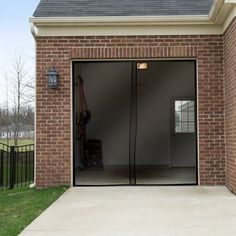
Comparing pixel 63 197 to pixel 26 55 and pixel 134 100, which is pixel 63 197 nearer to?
pixel 134 100

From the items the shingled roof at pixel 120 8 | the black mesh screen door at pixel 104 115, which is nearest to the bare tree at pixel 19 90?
the black mesh screen door at pixel 104 115

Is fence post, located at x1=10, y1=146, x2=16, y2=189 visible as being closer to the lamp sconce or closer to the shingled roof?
the lamp sconce

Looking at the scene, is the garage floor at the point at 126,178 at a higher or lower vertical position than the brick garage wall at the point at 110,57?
lower

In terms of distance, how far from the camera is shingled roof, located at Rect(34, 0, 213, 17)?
9.14m

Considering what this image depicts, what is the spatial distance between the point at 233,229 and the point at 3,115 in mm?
24322

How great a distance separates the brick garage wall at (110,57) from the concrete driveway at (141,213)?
2.55 feet

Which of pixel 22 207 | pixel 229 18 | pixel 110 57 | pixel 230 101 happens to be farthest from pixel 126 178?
pixel 229 18

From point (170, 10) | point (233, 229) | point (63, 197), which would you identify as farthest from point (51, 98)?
point (233, 229)

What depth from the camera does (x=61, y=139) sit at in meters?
9.30

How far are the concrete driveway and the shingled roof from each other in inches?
137

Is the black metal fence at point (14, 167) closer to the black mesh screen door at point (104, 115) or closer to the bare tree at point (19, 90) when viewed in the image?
the black mesh screen door at point (104, 115)

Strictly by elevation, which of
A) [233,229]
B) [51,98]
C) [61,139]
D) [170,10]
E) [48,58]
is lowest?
[233,229]

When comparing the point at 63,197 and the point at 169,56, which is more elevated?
the point at 169,56

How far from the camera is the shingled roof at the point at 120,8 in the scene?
30.0 ft
